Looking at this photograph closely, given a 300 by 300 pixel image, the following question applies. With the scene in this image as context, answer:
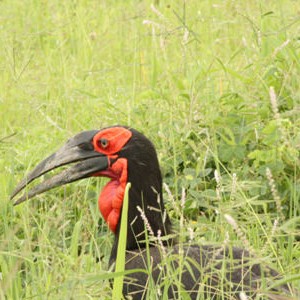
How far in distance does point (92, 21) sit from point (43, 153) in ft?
8.10

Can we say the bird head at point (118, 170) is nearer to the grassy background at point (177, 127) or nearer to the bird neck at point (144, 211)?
the bird neck at point (144, 211)

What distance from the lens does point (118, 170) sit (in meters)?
4.58

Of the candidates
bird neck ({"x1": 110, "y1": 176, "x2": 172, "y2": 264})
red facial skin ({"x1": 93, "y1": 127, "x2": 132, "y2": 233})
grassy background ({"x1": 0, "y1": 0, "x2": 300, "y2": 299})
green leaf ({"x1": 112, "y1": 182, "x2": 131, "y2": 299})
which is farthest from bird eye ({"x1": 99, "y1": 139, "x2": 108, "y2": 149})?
green leaf ({"x1": 112, "y1": 182, "x2": 131, "y2": 299})

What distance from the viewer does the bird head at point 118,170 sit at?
14.7ft

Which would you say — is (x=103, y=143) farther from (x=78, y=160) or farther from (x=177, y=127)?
(x=177, y=127)


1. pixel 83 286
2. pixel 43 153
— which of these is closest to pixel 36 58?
pixel 43 153

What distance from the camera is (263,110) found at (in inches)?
204

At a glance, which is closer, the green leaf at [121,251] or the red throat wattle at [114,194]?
the green leaf at [121,251]

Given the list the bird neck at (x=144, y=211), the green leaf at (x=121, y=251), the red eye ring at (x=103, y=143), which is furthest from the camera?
the red eye ring at (x=103, y=143)

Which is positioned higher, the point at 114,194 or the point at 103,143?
the point at 103,143

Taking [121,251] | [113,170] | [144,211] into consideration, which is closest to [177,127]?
[113,170]

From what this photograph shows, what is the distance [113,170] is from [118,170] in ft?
0.10

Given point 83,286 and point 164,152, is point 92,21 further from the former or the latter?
point 83,286

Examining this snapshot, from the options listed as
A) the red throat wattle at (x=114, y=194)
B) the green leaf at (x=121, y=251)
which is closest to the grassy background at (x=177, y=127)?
the red throat wattle at (x=114, y=194)
